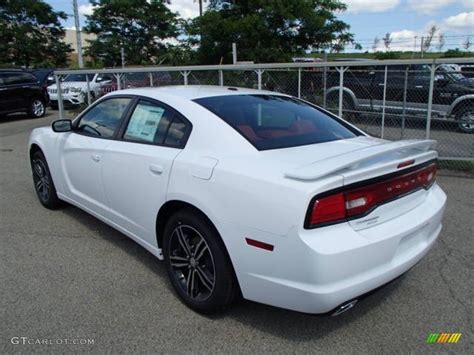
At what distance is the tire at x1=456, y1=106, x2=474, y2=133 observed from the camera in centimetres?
797

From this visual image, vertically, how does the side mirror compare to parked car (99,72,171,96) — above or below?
below

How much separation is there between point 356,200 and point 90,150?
8.64 feet

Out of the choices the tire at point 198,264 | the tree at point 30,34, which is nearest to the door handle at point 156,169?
the tire at point 198,264

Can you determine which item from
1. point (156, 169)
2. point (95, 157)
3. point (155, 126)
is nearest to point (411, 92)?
point (155, 126)

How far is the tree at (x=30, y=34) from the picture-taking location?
3678cm

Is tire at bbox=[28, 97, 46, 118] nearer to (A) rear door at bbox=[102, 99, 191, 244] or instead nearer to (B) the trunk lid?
(A) rear door at bbox=[102, 99, 191, 244]

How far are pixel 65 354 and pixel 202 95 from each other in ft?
7.02

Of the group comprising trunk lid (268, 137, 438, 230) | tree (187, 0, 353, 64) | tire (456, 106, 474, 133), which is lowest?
tire (456, 106, 474, 133)

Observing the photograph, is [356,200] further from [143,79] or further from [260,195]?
[143,79]

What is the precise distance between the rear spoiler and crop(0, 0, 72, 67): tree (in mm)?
40498

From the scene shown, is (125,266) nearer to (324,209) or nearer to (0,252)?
(0,252)

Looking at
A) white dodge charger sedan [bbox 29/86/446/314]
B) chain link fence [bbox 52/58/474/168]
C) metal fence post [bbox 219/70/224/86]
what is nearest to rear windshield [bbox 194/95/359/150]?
white dodge charger sedan [bbox 29/86/446/314]

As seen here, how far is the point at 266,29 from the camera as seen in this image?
2017cm

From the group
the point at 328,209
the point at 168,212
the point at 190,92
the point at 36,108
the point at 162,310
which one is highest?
the point at 190,92
